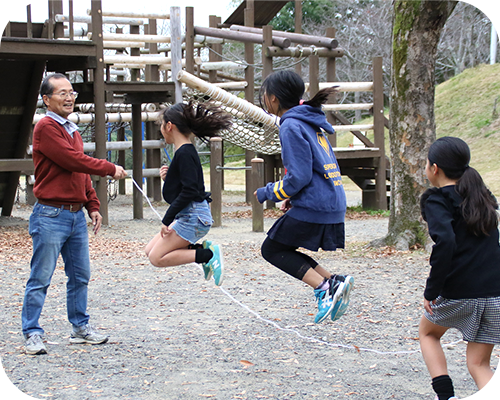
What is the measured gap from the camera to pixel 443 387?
2.96 metres

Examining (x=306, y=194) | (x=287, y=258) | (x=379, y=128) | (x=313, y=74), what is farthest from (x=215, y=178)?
(x=306, y=194)

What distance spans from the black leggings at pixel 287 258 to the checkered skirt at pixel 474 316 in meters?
1.05

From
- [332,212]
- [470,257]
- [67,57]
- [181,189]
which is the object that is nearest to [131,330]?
[181,189]

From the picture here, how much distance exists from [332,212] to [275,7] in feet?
49.7

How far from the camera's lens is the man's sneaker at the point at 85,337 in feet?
14.2

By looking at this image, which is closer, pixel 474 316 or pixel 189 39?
pixel 474 316

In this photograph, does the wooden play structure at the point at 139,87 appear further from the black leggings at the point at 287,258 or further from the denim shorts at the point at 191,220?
the black leggings at the point at 287,258

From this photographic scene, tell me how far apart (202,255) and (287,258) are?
0.77 m

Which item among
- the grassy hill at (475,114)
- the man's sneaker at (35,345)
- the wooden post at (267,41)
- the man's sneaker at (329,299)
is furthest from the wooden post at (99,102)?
the grassy hill at (475,114)

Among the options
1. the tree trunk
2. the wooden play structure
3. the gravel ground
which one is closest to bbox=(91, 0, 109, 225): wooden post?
the wooden play structure

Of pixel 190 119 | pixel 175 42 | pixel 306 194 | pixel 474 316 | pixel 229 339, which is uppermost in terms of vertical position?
pixel 175 42

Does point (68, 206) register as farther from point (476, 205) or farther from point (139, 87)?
point (139, 87)

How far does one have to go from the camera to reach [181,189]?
4316mm

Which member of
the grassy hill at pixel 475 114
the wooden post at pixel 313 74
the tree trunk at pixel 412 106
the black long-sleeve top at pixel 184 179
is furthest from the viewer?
the grassy hill at pixel 475 114
